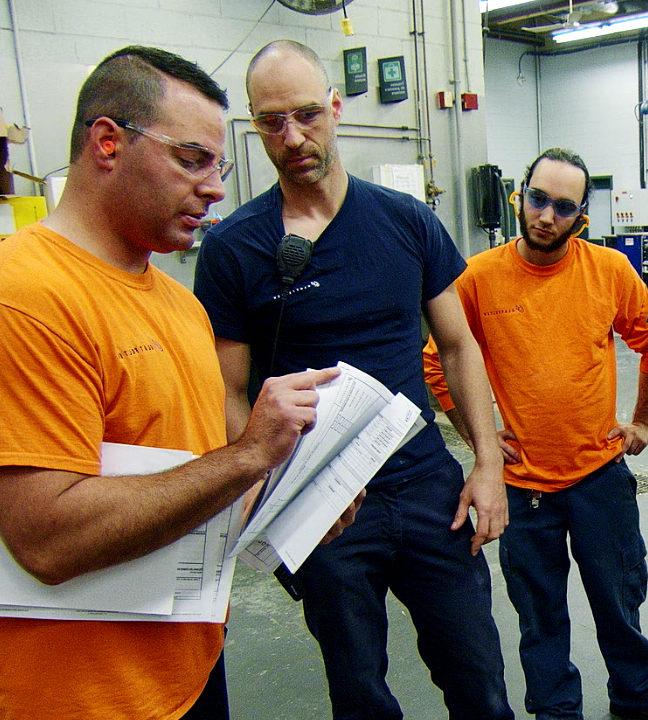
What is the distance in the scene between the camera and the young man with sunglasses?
1873mm

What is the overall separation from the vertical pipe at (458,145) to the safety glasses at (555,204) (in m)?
3.72

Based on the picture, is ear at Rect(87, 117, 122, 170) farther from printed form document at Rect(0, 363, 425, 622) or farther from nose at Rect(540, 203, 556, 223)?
nose at Rect(540, 203, 556, 223)

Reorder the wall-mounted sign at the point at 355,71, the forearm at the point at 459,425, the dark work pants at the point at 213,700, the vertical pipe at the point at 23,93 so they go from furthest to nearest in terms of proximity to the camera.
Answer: the wall-mounted sign at the point at 355,71
the vertical pipe at the point at 23,93
the forearm at the point at 459,425
the dark work pants at the point at 213,700

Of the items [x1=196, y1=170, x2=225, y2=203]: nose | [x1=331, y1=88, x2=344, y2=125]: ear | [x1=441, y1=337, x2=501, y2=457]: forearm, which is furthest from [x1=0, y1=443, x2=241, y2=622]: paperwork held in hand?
[x1=331, y1=88, x2=344, y2=125]: ear

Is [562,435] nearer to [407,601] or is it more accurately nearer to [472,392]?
[472,392]

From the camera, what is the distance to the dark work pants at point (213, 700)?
1190 mm

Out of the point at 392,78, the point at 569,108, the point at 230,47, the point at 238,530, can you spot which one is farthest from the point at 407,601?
the point at 569,108

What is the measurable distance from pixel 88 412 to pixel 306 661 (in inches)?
71.6

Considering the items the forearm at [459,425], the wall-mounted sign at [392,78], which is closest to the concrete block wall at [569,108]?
the wall-mounted sign at [392,78]

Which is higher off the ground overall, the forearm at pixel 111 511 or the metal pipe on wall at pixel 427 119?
the metal pipe on wall at pixel 427 119

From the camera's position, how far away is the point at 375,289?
151 centimetres

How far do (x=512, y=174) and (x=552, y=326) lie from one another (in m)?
9.67

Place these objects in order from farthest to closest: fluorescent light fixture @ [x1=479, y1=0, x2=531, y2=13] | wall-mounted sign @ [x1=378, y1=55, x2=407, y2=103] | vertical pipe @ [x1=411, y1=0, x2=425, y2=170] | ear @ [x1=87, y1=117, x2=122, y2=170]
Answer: fluorescent light fixture @ [x1=479, y1=0, x2=531, y2=13] → vertical pipe @ [x1=411, y1=0, x2=425, y2=170] → wall-mounted sign @ [x1=378, y1=55, x2=407, y2=103] → ear @ [x1=87, y1=117, x2=122, y2=170]

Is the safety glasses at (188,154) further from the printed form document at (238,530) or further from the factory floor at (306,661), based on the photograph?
the factory floor at (306,661)
